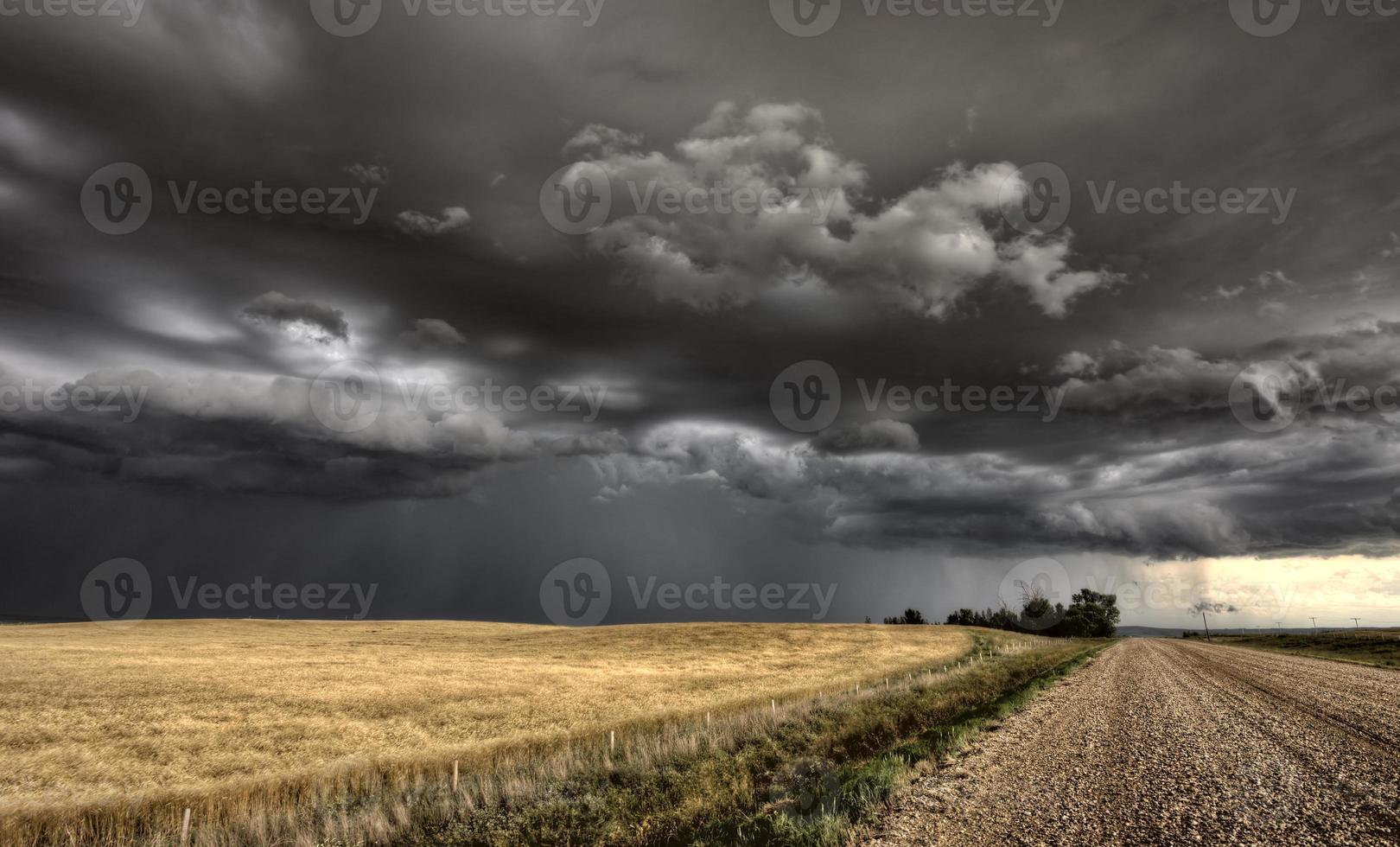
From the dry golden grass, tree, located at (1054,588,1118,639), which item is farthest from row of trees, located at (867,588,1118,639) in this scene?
the dry golden grass

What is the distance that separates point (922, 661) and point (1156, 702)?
107 ft

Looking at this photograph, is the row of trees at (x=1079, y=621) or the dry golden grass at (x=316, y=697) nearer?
the dry golden grass at (x=316, y=697)

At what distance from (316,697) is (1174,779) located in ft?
110

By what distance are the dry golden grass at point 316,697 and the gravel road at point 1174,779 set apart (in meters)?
15.2

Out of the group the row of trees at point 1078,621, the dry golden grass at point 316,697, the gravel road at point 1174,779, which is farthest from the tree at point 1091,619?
the gravel road at point 1174,779

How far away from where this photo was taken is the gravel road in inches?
440

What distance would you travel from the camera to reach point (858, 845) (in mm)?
11188

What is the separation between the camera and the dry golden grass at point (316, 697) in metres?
20.7

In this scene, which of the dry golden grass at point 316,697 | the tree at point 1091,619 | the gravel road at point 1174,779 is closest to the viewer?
the gravel road at point 1174,779

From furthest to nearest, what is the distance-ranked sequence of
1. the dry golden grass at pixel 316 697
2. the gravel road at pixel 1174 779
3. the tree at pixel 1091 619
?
1. the tree at pixel 1091 619
2. the dry golden grass at pixel 316 697
3. the gravel road at pixel 1174 779

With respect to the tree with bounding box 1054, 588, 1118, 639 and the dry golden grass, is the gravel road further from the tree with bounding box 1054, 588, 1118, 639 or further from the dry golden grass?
the tree with bounding box 1054, 588, 1118, 639

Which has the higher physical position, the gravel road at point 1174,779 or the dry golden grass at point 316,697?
the gravel road at point 1174,779

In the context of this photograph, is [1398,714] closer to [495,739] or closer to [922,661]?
[495,739]

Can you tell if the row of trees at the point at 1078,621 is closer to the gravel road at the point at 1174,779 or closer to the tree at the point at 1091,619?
the tree at the point at 1091,619
